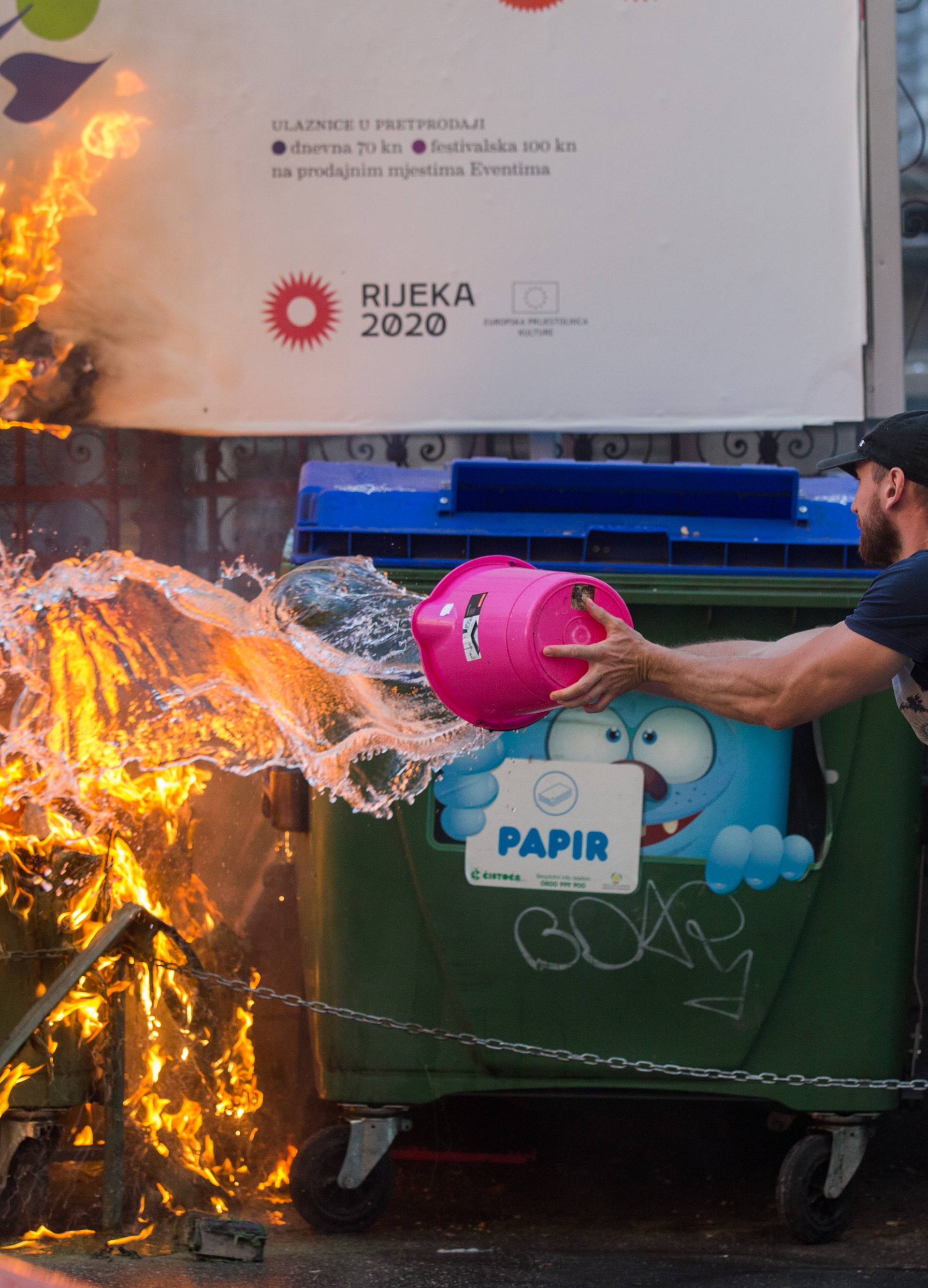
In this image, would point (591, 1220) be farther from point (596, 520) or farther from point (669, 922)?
point (596, 520)

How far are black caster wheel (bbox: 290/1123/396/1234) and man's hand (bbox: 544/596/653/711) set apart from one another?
5.04 ft

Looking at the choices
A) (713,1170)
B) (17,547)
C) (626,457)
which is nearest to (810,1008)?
(713,1170)

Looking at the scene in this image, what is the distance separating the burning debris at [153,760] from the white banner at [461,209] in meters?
1.40

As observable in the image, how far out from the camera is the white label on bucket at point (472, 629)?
2033 millimetres

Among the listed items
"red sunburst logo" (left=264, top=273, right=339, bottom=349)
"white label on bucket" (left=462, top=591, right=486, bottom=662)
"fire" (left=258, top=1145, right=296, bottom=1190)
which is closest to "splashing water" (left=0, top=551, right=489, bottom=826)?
"white label on bucket" (left=462, top=591, right=486, bottom=662)

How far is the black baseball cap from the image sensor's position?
6.49 ft

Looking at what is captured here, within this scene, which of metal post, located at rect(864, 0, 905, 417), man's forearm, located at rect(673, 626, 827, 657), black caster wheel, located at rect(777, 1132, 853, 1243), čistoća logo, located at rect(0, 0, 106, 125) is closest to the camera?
man's forearm, located at rect(673, 626, 827, 657)

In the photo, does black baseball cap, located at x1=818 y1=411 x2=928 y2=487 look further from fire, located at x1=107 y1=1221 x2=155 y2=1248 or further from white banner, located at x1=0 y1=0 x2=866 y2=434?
fire, located at x1=107 y1=1221 x2=155 y2=1248

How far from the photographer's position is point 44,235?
4172mm

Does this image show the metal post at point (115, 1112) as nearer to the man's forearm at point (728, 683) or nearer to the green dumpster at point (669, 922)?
the green dumpster at point (669, 922)

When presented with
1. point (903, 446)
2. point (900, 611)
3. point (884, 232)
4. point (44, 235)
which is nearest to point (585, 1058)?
point (900, 611)

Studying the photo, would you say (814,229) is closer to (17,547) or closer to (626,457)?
(626,457)

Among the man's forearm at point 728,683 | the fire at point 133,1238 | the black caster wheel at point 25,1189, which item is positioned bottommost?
the fire at point 133,1238

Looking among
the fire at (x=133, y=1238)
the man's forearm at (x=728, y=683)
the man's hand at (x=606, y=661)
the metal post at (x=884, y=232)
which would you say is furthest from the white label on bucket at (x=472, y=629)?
the metal post at (x=884, y=232)
